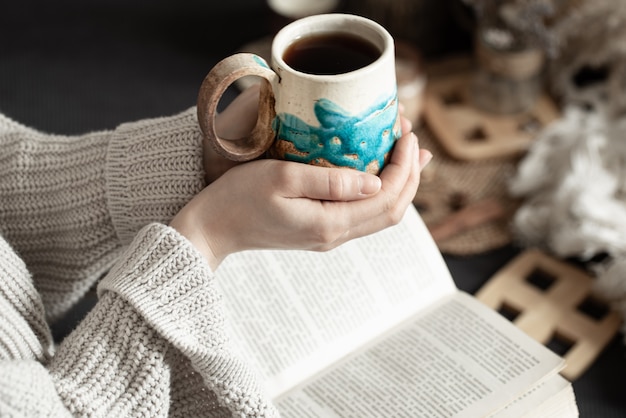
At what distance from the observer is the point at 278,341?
2.84 ft

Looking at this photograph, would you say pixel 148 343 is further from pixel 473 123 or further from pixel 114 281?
pixel 473 123

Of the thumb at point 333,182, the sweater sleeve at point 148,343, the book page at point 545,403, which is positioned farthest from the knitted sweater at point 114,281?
the book page at point 545,403

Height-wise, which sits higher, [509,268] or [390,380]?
[390,380]

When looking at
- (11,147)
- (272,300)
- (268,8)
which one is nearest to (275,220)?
(272,300)

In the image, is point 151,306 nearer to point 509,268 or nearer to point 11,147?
point 11,147

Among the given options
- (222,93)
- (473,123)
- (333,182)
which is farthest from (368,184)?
(473,123)

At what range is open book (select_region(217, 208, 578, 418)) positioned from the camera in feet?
2.64

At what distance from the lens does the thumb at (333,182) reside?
0.66m

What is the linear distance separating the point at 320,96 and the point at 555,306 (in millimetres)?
745

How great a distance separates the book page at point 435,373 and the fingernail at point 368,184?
26 cm

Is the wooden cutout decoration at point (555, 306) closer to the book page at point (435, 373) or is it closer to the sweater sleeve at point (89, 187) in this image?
the book page at point (435, 373)

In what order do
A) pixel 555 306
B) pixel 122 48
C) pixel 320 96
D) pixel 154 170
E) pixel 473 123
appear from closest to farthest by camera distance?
pixel 320 96 → pixel 154 170 → pixel 555 306 → pixel 473 123 → pixel 122 48

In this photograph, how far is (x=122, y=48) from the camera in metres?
1.78

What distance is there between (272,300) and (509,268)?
1.78 feet
